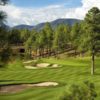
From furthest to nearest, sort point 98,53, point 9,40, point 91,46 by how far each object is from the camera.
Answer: point 98,53, point 91,46, point 9,40

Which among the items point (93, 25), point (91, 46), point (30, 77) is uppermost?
point (93, 25)

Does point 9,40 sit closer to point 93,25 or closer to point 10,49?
point 10,49

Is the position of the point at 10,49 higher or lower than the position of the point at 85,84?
higher

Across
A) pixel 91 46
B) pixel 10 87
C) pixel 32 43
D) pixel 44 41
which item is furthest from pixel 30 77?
pixel 32 43

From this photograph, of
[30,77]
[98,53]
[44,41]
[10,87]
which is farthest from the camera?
[44,41]

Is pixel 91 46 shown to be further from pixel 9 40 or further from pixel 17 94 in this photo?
pixel 9 40

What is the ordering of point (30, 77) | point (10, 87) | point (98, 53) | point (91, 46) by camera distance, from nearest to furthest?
point (10, 87) → point (30, 77) → point (91, 46) → point (98, 53)

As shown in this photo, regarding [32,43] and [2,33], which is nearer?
[2,33]

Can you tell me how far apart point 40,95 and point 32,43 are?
105m

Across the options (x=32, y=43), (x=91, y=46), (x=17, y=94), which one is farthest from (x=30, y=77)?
(x=32, y=43)

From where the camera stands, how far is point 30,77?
5891cm

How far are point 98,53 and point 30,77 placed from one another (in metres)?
16.6

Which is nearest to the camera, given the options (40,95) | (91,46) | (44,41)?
(40,95)

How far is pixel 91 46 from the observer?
206 feet
